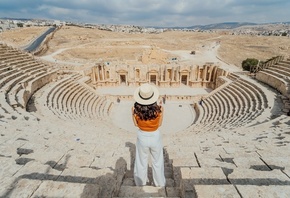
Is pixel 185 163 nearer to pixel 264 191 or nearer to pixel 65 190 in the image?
pixel 264 191

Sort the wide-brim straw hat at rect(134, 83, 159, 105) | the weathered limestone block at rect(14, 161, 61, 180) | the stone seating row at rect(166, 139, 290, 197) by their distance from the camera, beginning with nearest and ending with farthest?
the stone seating row at rect(166, 139, 290, 197) < the weathered limestone block at rect(14, 161, 61, 180) < the wide-brim straw hat at rect(134, 83, 159, 105)

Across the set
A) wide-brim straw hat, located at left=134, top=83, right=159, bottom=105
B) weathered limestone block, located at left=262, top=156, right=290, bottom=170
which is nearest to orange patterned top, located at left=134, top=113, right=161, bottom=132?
wide-brim straw hat, located at left=134, top=83, right=159, bottom=105

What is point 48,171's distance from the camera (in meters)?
3.44

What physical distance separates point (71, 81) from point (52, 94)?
4210mm

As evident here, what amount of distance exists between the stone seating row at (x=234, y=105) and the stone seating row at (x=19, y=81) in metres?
11.5

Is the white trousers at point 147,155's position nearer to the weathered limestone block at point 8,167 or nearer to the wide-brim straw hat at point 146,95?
the wide-brim straw hat at point 146,95

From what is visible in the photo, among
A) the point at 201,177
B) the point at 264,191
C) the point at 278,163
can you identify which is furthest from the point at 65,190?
the point at 278,163

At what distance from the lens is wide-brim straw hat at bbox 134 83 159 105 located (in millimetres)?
3660

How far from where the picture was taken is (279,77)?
1586 centimetres

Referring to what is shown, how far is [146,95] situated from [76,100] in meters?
14.0

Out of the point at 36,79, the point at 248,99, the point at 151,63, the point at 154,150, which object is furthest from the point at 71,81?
the point at 154,150

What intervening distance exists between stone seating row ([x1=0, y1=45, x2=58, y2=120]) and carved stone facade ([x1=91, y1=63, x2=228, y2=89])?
7976 millimetres

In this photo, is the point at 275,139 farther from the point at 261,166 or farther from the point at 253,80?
the point at 253,80

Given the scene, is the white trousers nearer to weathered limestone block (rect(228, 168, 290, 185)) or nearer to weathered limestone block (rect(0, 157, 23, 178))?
weathered limestone block (rect(228, 168, 290, 185))
